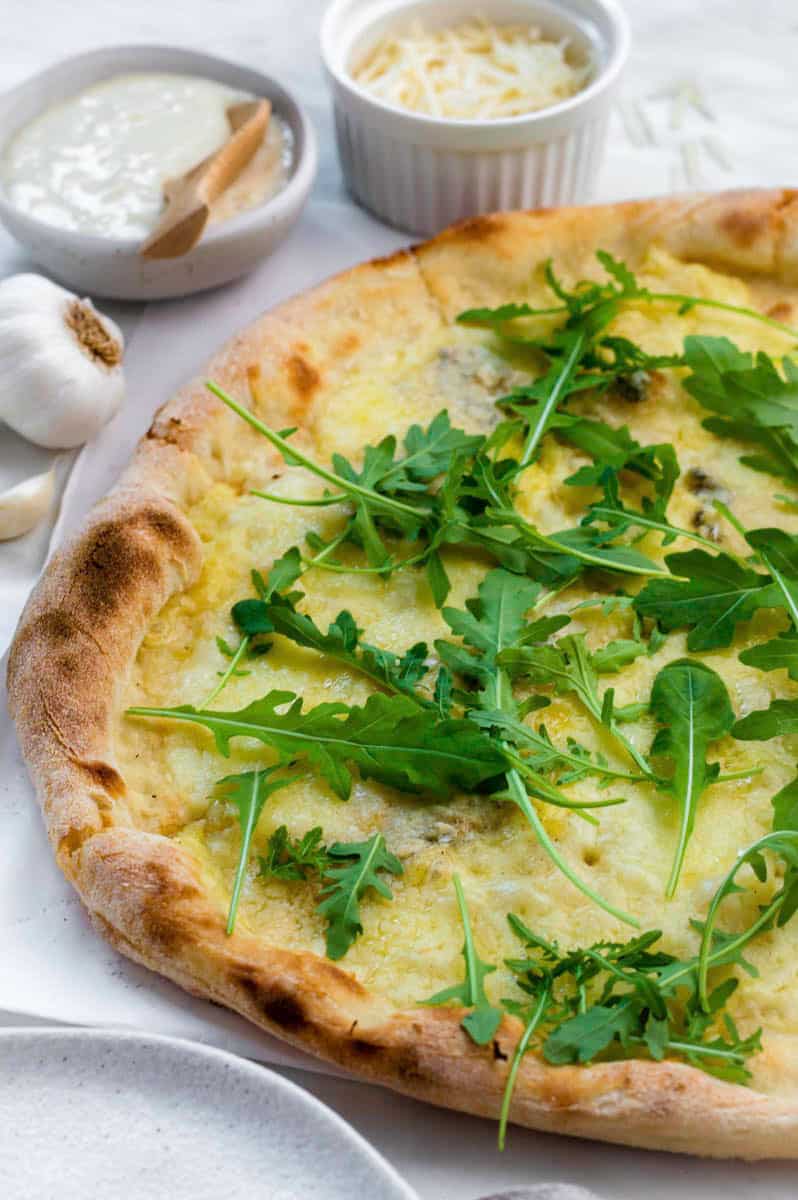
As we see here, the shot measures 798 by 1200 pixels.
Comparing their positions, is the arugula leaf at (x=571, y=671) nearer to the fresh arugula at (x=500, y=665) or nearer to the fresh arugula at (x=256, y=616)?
the fresh arugula at (x=500, y=665)

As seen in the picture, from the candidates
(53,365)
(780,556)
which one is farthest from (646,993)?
(53,365)

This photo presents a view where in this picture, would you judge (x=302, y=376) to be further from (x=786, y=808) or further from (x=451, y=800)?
(x=786, y=808)

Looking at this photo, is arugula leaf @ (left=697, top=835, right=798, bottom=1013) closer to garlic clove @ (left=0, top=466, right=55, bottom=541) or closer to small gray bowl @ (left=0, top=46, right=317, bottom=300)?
garlic clove @ (left=0, top=466, right=55, bottom=541)

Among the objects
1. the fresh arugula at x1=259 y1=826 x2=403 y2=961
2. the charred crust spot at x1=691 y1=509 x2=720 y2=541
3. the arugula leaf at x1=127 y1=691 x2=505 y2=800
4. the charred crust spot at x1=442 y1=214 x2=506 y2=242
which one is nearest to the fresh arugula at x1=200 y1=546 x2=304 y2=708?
the arugula leaf at x1=127 y1=691 x2=505 y2=800

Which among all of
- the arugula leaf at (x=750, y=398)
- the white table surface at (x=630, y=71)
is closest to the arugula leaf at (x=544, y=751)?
the arugula leaf at (x=750, y=398)

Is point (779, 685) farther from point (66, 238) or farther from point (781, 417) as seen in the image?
point (66, 238)

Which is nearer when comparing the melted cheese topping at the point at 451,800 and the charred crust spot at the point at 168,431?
the melted cheese topping at the point at 451,800

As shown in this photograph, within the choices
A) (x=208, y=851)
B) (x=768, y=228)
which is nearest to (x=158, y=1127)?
(x=208, y=851)
